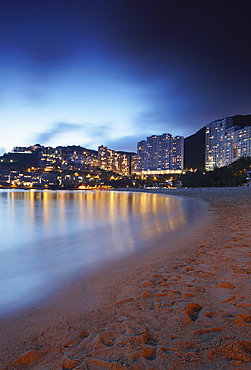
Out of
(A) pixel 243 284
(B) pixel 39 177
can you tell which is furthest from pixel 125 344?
(B) pixel 39 177

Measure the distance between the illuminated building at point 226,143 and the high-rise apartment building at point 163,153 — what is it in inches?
1154

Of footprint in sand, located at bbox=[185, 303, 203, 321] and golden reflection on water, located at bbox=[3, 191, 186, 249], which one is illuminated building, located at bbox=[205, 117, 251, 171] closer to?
golden reflection on water, located at bbox=[3, 191, 186, 249]

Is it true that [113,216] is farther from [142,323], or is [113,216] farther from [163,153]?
[163,153]

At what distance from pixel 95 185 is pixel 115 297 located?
5608 inches

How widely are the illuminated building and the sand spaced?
11640cm

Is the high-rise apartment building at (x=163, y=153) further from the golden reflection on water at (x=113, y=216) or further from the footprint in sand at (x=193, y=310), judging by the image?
the footprint in sand at (x=193, y=310)

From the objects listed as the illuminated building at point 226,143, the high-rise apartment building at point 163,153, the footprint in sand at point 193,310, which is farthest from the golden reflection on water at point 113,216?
the high-rise apartment building at point 163,153

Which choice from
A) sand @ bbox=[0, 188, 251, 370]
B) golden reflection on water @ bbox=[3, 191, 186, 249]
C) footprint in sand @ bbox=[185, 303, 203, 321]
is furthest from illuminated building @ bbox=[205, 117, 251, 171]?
footprint in sand @ bbox=[185, 303, 203, 321]

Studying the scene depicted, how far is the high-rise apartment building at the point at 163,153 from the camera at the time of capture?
17862 cm

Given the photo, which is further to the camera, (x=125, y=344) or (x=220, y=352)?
(x=125, y=344)

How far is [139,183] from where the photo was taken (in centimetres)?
13812

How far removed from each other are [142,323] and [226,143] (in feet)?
472

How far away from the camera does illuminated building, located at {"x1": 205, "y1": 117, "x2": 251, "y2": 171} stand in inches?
4461

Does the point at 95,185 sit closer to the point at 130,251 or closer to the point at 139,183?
the point at 139,183
